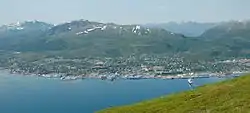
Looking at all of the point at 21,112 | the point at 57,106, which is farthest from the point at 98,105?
the point at 21,112

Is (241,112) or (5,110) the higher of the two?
(241,112)

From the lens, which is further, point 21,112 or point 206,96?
point 21,112

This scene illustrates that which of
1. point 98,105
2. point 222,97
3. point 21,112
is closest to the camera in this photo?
point 222,97

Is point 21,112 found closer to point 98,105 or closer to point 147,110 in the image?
point 98,105

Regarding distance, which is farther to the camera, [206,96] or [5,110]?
[5,110]

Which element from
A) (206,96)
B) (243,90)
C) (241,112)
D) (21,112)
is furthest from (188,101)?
(21,112)

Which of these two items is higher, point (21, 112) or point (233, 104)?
point (233, 104)

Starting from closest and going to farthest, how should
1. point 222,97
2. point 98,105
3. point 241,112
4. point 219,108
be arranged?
point 241,112 < point 219,108 < point 222,97 < point 98,105

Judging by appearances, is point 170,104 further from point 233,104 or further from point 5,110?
point 5,110

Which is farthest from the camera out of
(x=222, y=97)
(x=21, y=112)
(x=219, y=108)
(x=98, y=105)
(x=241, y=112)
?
(x=98, y=105)
